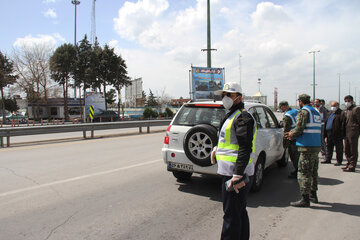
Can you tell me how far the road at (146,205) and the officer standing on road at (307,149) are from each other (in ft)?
1.08

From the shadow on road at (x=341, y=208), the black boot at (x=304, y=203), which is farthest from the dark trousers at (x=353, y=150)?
the black boot at (x=304, y=203)

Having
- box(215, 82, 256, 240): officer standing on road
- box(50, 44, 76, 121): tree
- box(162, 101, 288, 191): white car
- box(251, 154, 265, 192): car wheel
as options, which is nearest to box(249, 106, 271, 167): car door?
box(162, 101, 288, 191): white car

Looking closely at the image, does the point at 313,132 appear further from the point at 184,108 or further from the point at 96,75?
the point at 96,75

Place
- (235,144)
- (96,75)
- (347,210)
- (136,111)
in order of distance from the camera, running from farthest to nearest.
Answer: (136,111) → (96,75) → (347,210) → (235,144)

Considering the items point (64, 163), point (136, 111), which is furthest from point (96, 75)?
point (64, 163)

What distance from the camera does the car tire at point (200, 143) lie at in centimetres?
453

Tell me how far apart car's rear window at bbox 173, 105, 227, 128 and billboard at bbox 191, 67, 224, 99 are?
2038 centimetres

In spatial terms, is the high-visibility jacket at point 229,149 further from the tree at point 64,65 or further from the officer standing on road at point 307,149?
the tree at point 64,65

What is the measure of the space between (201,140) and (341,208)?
8.46 feet

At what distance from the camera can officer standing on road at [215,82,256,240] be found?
2625 mm

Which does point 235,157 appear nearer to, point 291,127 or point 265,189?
point 265,189

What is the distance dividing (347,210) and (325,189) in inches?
44.7

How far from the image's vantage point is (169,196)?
188 inches

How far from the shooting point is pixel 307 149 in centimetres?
438
